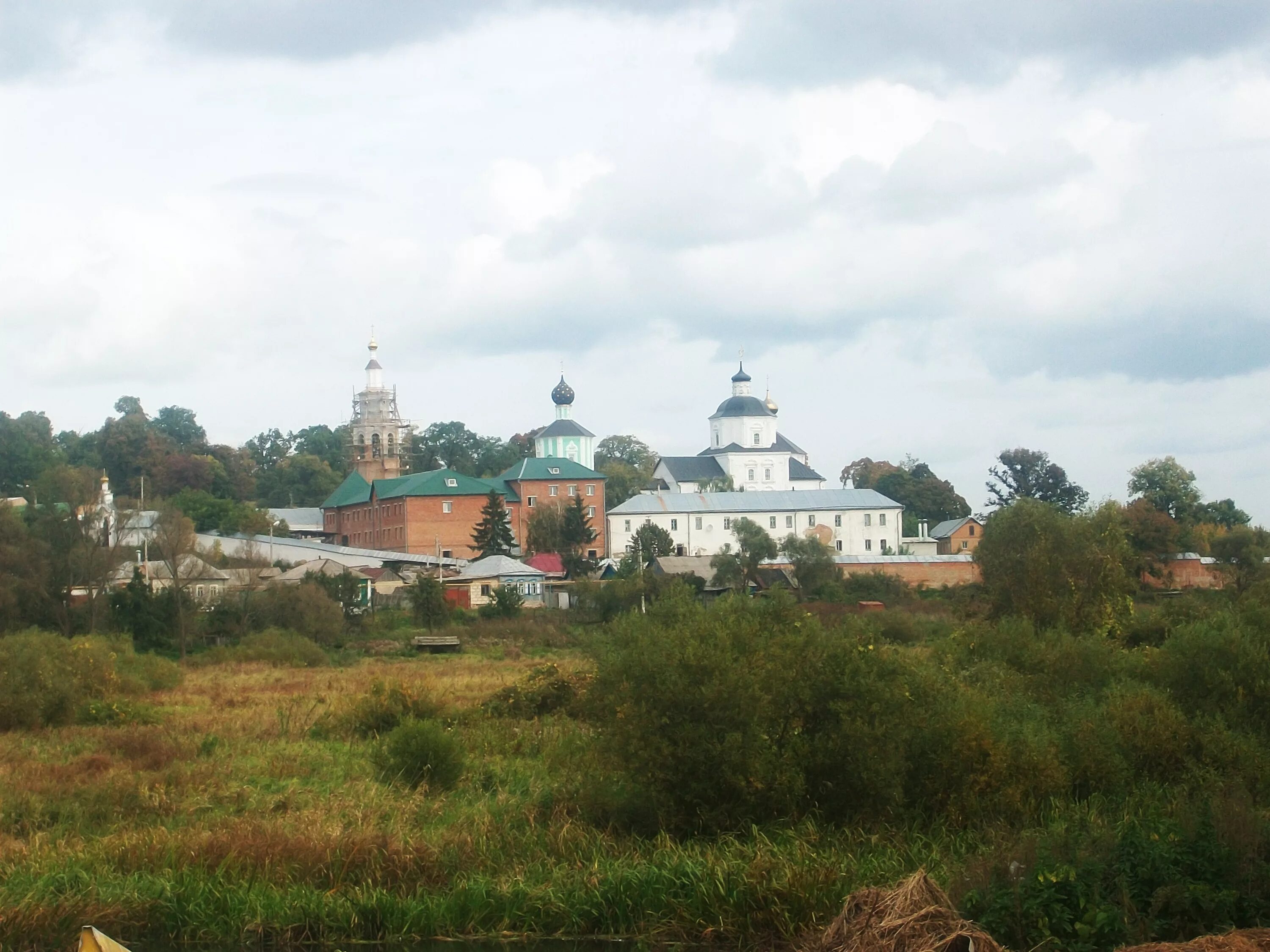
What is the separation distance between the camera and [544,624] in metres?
44.5

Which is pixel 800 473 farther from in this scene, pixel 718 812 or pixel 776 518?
pixel 718 812

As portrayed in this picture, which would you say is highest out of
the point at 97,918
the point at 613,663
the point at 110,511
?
the point at 110,511

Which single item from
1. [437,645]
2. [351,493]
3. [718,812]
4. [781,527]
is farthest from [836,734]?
[351,493]

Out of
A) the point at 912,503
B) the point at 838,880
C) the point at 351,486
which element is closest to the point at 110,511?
the point at 838,880

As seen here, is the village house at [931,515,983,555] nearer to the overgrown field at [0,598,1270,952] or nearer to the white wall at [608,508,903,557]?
the white wall at [608,508,903,557]

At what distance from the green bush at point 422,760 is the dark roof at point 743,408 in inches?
4084

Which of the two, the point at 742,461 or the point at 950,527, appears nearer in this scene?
the point at 950,527

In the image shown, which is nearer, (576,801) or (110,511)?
(576,801)

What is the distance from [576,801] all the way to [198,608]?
2891cm

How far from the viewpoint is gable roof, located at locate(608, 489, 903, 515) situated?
9294cm

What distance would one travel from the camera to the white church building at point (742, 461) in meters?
114

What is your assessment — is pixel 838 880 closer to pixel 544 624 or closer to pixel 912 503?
pixel 544 624

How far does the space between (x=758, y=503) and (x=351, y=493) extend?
28127 mm

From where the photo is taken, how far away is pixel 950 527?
95125 mm
